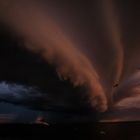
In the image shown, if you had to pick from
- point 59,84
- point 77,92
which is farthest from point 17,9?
point 77,92

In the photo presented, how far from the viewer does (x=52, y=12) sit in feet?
14.9

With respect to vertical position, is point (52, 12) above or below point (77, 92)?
above

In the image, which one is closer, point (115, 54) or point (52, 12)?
point (52, 12)

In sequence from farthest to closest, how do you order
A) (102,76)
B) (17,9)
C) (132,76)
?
(132,76), (102,76), (17,9)

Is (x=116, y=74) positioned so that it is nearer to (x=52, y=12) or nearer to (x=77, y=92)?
(x=77, y=92)

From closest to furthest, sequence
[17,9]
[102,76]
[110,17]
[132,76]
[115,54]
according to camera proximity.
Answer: [17,9] < [110,17] < [115,54] < [102,76] < [132,76]

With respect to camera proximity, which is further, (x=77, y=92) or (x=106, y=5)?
(x=77, y=92)

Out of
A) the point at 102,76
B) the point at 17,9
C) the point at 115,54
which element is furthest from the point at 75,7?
the point at 102,76

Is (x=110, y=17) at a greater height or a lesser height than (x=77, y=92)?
greater

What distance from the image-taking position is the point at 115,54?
5.36 m

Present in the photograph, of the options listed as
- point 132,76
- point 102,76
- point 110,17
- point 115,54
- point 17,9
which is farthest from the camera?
point 132,76

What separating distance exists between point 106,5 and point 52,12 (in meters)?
0.81

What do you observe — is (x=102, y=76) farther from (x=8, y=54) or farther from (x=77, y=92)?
(x=8, y=54)

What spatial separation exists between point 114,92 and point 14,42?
7.58ft
